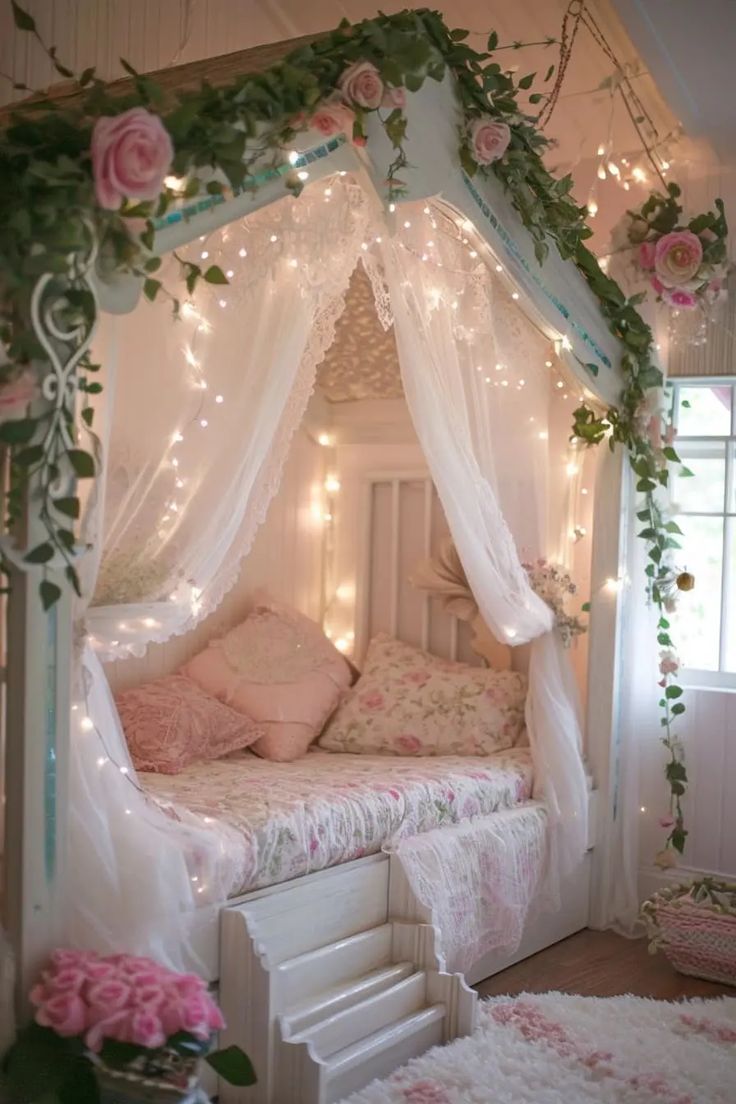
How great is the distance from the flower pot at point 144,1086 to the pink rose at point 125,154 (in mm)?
1412

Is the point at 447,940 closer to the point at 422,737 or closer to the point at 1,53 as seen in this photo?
the point at 422,737

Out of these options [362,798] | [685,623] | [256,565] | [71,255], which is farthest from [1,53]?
[685,623]

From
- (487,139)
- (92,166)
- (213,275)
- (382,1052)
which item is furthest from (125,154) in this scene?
(382,1052)

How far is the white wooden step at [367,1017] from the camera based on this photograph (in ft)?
8.71

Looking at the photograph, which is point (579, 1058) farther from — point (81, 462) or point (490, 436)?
point (81, 462)

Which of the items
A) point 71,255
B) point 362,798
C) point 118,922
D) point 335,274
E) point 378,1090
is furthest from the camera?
point 362,798

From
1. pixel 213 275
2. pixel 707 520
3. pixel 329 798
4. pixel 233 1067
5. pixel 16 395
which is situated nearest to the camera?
pixel 16 395

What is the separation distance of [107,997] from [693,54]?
3.09 m

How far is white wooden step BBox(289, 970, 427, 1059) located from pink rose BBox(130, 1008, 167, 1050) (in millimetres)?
585

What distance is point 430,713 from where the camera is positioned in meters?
4.10

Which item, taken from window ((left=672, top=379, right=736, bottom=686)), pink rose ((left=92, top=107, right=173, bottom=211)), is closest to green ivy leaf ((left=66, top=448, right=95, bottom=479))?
pink rose ((left=92, top=107, right=173, bottom=211))

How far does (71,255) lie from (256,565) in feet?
7.85

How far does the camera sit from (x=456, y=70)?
294cm

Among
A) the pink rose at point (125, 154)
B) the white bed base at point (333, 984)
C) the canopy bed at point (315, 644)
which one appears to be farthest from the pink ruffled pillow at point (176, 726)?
the pink rose at point (125, 154)
